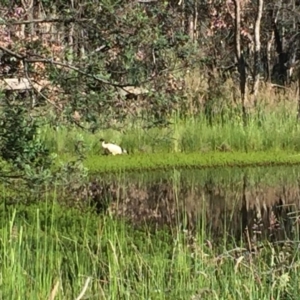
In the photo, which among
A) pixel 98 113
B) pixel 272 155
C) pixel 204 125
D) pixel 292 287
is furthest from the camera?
pixel 204 125

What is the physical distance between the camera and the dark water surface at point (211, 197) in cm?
702

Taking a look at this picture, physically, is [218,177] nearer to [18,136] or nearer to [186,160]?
[186,160]

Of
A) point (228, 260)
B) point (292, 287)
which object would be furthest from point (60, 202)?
point (292, 287)

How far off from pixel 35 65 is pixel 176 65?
0.94 metres

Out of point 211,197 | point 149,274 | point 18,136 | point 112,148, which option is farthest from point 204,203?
point 112,148

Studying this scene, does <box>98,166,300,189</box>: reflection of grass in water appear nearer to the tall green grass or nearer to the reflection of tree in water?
the reflection of tree in water

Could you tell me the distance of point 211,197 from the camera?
863cm

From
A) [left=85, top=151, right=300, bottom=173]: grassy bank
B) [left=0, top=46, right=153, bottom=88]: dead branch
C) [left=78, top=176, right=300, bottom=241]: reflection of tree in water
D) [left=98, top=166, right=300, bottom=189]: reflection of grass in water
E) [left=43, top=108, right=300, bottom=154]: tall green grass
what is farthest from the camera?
[left=43, top=108, right=300, bottom=154]: tall green grass

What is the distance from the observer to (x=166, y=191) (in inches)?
357

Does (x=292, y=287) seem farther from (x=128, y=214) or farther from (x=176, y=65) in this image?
(x=128, y=214)

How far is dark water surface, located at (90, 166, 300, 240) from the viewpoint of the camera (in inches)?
277

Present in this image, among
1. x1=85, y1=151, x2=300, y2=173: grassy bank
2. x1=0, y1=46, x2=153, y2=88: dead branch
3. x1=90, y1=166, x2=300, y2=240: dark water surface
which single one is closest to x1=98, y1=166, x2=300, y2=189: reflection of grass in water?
x1=90, y1=166, x2=300, y2=240: dark water surface

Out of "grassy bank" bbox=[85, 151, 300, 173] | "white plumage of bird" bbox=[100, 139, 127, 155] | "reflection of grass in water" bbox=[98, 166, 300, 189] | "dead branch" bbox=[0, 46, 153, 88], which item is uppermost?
"dead branch" bbox=[0, 46, 153, 88]

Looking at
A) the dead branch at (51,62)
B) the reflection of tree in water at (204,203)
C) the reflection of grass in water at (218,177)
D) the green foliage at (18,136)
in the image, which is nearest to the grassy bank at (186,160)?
the reflection of grass in water at (218,177)
